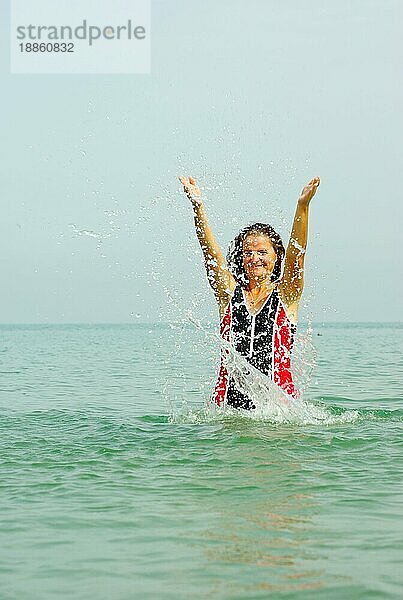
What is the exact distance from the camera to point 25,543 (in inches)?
217

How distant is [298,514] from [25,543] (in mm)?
1796

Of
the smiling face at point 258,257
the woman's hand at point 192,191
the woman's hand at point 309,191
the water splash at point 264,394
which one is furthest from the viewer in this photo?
the water splash at point 264,394

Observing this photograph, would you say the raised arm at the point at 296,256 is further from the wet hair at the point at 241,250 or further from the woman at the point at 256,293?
the wet hair at the point at 241,250

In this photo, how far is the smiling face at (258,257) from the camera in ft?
29.1

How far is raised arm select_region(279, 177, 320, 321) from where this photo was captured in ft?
26.6

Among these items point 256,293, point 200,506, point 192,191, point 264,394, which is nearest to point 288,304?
point 256,293

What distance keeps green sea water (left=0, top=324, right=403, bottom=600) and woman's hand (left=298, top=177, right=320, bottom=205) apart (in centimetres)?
215

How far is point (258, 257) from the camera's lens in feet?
29.1

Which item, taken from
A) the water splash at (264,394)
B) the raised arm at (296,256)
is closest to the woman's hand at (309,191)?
the raised arm at (296,256)

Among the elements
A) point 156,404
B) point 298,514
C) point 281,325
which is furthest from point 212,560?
point 156,404

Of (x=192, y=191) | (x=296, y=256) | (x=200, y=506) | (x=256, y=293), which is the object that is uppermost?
(x=192, y=191)

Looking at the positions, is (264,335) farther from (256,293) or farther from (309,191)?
(309,191)

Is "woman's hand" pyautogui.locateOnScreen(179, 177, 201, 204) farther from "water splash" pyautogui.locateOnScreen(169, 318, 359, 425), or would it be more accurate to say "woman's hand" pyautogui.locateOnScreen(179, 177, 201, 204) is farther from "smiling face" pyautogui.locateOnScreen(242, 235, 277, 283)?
"water splash" pyautogui.locateOnScreen(169, 318, 359, 425)

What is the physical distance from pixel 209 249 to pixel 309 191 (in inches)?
47.1
